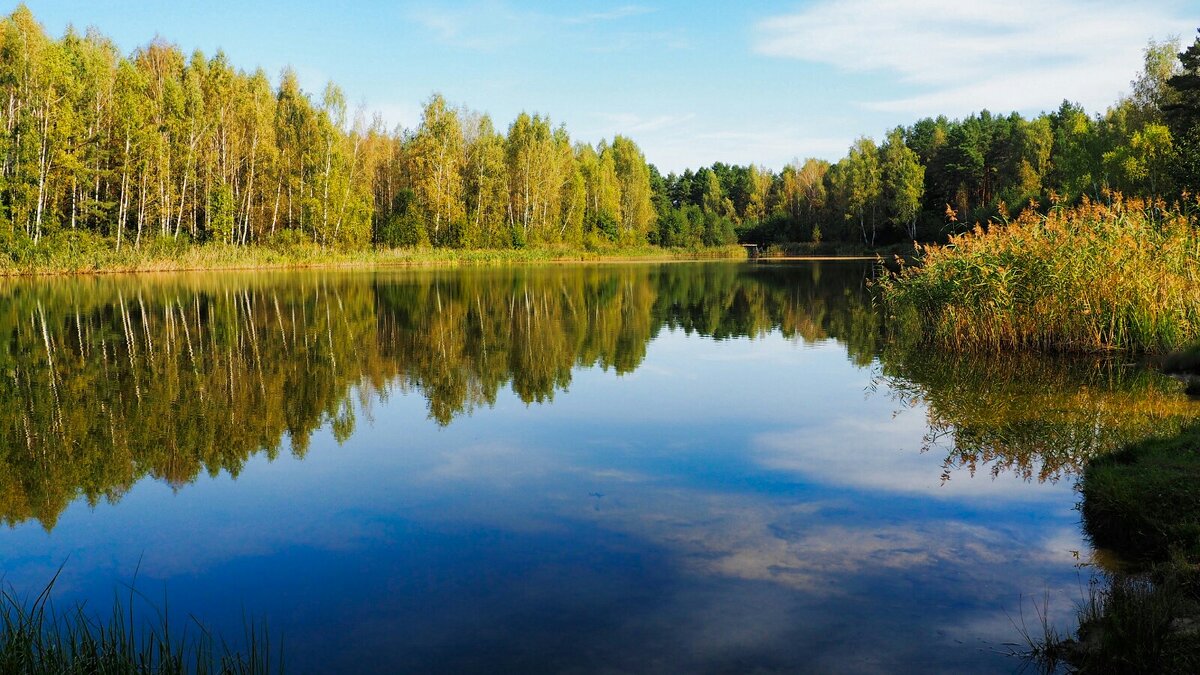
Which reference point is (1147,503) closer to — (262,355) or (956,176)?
(262,355)

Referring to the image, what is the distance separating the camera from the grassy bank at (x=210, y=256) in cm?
3797

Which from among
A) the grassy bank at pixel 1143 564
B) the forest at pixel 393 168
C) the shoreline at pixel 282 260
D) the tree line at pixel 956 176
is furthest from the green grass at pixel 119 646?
the shoreline at pixel 282 260

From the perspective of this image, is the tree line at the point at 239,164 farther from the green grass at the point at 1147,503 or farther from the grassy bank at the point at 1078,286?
the green grass at the point at 1147,503

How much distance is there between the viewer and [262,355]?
14383 millimetres

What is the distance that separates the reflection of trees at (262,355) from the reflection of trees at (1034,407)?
2.88 m

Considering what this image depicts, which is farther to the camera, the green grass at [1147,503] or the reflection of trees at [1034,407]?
the reflection of trees at [1034,407]

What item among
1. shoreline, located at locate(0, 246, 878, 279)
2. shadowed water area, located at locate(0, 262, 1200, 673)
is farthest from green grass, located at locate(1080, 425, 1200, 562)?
shoreline, located at locate(0, 246, 878, 279)

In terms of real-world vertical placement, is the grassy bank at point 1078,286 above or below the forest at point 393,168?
below

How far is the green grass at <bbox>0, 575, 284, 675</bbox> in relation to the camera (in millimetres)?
3404

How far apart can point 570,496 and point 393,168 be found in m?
67.3

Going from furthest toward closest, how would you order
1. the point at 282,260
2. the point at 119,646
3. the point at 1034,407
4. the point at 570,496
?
1. the point at 282,260
2. the point at 1034,407
3. the point at 570,496
4. the point at 119,646

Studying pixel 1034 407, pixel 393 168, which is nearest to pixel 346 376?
pixel 1034 407

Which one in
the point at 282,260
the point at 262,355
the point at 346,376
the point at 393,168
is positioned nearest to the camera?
the point at 346,376

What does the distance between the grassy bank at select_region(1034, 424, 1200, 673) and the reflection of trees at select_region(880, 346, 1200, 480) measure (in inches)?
42.3
